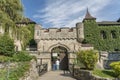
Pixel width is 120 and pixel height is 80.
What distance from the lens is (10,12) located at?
2252 cm

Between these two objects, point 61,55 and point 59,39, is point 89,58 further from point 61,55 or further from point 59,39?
point 61,55

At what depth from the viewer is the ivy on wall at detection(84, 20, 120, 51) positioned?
34.9 meters

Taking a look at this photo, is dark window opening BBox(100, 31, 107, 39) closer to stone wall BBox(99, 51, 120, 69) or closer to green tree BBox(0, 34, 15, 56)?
stone wall BBox(99, 51, 120, 69)

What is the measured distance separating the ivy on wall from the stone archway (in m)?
4.23

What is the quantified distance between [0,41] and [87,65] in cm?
856

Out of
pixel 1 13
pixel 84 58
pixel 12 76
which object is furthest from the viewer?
pixel 1 13

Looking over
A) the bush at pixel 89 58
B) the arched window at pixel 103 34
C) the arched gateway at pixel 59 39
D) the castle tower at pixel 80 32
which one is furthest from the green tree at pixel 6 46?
the arched window at pixel 103 34

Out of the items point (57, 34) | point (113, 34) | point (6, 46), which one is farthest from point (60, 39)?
point (6, 46)

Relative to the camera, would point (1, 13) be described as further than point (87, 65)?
Yes

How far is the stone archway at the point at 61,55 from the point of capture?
33.0 metres

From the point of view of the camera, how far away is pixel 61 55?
3353cm

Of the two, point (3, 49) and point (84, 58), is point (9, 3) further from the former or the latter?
point (84, 58)

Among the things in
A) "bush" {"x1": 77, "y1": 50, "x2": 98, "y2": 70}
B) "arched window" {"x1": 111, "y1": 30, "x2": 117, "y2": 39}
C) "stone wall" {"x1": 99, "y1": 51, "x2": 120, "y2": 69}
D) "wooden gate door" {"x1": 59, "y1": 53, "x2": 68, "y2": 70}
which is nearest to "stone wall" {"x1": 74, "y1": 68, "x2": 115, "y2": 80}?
"bush" {"x1": 77, "y1": 50, "x2": 98, "y2": 70}

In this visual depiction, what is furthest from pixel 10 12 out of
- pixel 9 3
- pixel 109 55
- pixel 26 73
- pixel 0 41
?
pixel 109 55
